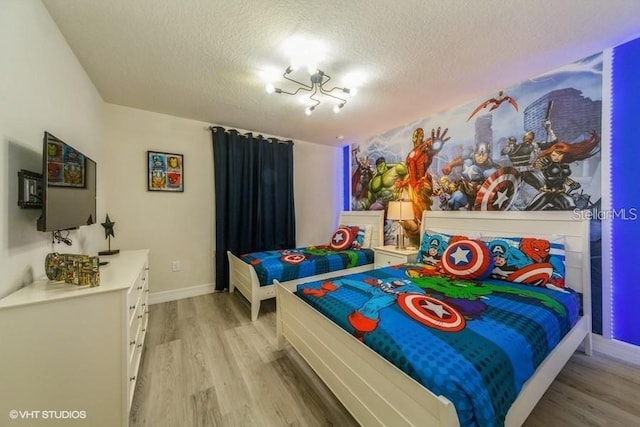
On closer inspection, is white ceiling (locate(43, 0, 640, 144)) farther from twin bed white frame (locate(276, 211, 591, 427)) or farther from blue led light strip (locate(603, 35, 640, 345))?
twin bed white frame (locate(276, 211, 591, 427))

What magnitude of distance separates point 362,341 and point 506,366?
64cm

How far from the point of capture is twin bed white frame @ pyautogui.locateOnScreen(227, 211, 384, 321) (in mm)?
2617

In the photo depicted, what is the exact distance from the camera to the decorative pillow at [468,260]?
2.03 meters

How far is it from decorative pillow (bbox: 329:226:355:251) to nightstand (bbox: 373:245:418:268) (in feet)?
1.26

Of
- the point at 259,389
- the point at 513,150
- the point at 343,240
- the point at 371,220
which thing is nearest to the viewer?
the point at 259,389

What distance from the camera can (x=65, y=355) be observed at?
1.16m

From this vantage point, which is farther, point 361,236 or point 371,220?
point 371,220

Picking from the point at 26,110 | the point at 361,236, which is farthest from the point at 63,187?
the point at 361,236

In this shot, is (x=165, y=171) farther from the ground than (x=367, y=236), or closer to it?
farther from the ground

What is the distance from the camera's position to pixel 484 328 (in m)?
1.26

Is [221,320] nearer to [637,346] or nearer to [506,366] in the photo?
[506,366]

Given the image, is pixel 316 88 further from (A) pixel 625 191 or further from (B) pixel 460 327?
(A) pixel 625 191

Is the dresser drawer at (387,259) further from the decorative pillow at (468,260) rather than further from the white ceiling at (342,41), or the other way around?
the white ceiling at (342,41)

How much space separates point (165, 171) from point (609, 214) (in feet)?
15.0
